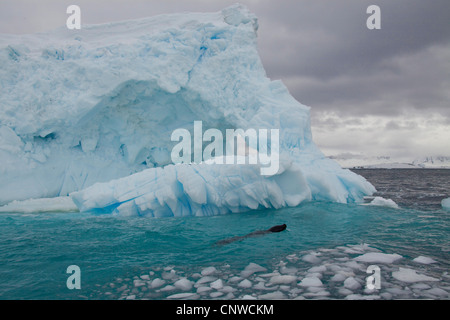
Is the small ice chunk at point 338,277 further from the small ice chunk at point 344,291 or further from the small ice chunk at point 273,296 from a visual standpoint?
the small ice chunk at point 273,296

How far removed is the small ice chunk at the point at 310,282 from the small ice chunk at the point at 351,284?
11.3 inches

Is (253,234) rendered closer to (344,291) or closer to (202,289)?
(202,289)

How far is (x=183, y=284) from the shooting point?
12.1ft

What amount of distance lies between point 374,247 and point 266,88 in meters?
8.91

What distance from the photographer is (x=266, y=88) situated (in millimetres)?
12875

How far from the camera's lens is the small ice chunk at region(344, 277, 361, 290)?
346cm

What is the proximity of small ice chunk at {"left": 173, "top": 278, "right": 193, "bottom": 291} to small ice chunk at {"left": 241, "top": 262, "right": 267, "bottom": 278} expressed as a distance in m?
0.67

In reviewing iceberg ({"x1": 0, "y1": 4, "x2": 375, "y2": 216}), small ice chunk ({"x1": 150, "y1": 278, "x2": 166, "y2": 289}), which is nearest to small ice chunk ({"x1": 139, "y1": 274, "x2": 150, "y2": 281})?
small ice chunk ({"x1": 150, "y1": 278, "x2": 166, "y2": 289})

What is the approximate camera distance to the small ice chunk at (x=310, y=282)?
11.7 ft

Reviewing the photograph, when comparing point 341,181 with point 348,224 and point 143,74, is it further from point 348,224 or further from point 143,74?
point 143,74

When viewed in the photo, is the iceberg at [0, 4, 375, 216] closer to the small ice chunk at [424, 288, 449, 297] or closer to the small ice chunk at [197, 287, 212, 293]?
the small ice chunk at [424, 288, 449, 297]

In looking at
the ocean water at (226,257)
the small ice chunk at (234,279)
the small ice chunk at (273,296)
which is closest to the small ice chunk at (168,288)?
the ocean water at (226,257)

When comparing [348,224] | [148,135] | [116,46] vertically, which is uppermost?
[116,46]
